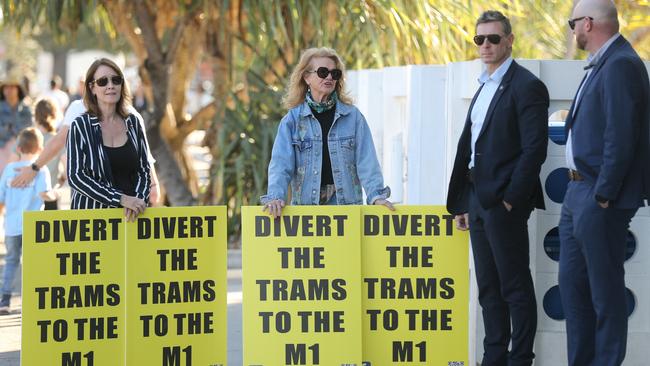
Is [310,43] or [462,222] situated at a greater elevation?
[310,43]

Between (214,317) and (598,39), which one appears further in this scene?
(214,317)

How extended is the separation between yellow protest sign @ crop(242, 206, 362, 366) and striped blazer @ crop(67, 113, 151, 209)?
72cm

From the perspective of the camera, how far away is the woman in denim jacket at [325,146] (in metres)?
6.71

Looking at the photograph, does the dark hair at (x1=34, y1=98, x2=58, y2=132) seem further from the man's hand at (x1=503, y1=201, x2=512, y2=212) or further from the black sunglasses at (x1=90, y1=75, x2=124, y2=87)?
the man's hand at (x1=503, y1=201, x2=512, y2=212)

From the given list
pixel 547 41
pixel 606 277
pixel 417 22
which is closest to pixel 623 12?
pixel 417 22

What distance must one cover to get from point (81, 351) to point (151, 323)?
379 mm

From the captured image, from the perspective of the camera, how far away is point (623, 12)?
43.9 ft

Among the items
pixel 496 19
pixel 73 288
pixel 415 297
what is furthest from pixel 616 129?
pixel 73 288

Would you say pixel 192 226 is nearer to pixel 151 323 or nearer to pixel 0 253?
pixel 151 323

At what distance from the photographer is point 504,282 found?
6.52 meters

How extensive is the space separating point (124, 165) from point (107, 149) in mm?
125

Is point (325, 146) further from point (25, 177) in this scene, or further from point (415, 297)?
point (25, 177)

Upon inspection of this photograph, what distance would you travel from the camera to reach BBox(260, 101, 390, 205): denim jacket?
6715 millimetres

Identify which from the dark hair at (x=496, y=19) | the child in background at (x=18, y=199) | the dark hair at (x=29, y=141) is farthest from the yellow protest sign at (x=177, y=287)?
the dark hair at (x=29, y=141)
